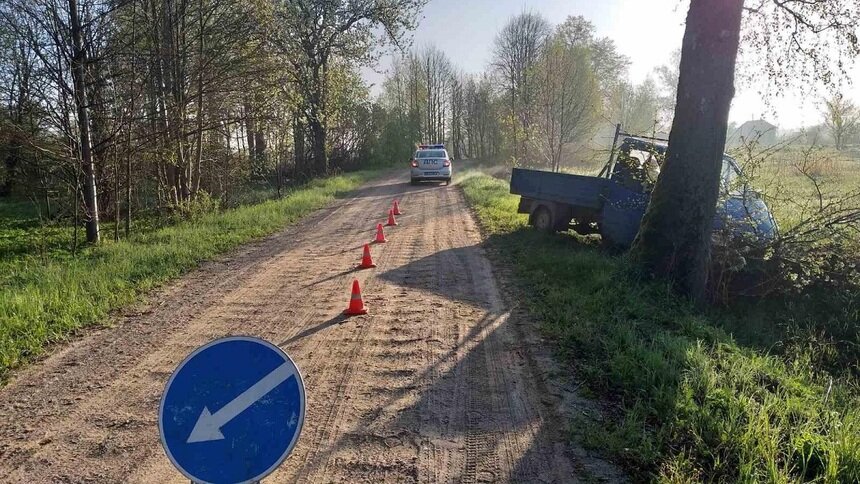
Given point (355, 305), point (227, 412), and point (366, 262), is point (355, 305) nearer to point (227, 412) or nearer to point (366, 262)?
→ point (366, 262)

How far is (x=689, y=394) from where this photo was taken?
3.69 m

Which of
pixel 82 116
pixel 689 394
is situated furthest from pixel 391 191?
pixel 689 394

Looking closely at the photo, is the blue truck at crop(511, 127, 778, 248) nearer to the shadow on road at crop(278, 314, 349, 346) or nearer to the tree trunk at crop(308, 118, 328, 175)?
the shadow on road at crop(278, 314, 349, 346)

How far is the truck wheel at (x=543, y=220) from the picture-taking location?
10.6m

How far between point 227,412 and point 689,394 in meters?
3.25

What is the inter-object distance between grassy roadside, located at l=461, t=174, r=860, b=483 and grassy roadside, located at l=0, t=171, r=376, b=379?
16.7 ft

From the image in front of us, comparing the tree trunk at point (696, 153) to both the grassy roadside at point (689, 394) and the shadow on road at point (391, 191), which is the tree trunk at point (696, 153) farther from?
the shadow on road at point (391, 191)

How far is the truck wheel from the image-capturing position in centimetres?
1057

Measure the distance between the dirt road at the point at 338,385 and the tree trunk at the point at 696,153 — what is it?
7.84ft

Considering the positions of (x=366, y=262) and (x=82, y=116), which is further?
(x=82, y=116)

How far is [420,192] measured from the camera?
70.0 feet

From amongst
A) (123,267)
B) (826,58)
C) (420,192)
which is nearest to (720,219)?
(826,58)

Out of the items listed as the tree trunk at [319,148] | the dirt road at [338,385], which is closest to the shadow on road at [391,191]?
the tree trunk at [319,148]

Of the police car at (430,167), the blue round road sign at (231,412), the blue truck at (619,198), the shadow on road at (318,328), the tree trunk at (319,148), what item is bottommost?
the shadow on road at (318,328)
